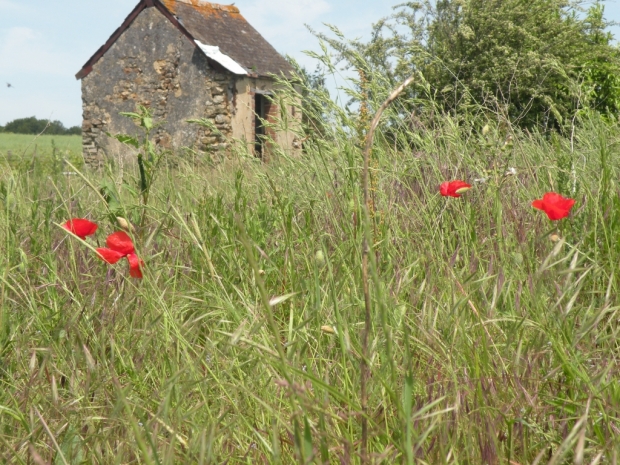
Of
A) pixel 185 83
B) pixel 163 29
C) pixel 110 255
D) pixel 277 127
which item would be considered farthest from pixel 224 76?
pixel 110 255

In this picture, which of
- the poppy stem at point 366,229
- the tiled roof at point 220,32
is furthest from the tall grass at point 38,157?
the tiled roof at point 220,32

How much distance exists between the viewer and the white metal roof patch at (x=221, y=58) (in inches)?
539

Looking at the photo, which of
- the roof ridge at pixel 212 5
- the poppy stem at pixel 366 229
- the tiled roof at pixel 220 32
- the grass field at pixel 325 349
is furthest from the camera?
the roof ridge at pixel 212 5

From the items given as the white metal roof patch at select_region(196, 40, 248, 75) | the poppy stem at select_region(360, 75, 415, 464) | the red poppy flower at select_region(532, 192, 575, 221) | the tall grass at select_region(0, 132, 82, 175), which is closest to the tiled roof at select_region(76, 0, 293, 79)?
the white metal roof patch at select_region(196, 40, 248, 75)

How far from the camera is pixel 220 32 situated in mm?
15305

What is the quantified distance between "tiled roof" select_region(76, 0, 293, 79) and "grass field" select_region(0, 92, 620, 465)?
465 inches

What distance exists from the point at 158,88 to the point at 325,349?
44.6ft

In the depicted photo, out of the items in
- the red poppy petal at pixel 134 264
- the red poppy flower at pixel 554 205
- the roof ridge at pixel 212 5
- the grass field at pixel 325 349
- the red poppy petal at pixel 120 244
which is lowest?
the grass field at pixel 325 349

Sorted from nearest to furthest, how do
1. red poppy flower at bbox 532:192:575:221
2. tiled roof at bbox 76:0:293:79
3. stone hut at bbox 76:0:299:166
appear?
1. red poppy flower at bbox 532:192:575:221
2. stone hut at bbox 76:0:299:166
3. tiled roof at bbox 76:0:293:79

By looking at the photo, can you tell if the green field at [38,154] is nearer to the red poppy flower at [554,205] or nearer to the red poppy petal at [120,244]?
the red poppy petal at [120,244]

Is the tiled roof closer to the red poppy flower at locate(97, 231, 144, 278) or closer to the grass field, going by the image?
the grass field

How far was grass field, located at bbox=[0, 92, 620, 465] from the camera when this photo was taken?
3.81 feet

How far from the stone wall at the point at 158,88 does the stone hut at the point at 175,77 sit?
0.8 inches

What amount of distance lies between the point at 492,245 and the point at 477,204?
0.66 metres
